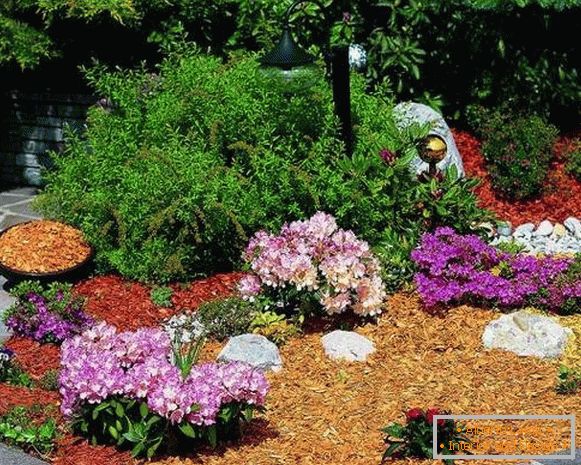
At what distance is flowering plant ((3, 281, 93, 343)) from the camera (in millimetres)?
7270

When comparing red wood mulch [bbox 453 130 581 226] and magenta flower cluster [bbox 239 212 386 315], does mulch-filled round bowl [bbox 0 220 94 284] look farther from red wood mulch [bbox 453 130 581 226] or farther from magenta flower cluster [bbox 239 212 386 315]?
red wood mulch [bbox 453 130 581 226]

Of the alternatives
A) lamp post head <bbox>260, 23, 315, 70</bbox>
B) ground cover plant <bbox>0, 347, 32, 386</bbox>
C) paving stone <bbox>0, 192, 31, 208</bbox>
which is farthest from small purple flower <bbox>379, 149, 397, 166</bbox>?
paving stone <bbox>0, 192, 31, 208</bbox>

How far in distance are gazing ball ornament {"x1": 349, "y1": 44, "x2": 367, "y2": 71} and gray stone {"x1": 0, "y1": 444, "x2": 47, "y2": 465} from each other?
5.33 m

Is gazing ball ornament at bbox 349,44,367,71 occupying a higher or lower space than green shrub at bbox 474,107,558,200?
higher

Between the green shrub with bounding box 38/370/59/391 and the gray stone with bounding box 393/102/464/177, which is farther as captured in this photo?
the gray stone with bounding box 393/102/464/177

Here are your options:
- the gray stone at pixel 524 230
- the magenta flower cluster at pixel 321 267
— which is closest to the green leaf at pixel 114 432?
the magenta flower cluster at pixel 321 267

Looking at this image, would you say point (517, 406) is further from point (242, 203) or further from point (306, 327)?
point (242, 203)

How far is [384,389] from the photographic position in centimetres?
646

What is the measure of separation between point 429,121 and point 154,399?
14.8ft

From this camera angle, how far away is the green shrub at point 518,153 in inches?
387

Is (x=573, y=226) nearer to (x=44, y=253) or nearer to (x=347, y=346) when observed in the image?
(x=347, y=346)

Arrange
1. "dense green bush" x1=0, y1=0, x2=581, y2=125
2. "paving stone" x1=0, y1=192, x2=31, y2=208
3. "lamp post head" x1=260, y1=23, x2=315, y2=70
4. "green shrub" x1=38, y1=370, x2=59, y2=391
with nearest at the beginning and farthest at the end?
1. "green shrub" x1=38, y1=370, x2=59, y2=391
2. "lamp post head" x1=260, y1=23, x2=315, y2=70
3. "dense green bush" x1=0, y1=0, x2=581, y2=125
4. "paving stone" x1=0, y1=192, x2=31, y2=208

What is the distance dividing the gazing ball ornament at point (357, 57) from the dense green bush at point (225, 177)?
53.1 inches

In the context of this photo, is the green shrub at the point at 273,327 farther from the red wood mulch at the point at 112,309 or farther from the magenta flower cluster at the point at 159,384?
the magenta flower cluster at the point at 159,384
